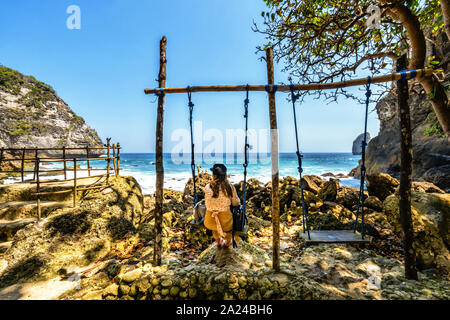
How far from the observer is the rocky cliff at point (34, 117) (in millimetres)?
41719

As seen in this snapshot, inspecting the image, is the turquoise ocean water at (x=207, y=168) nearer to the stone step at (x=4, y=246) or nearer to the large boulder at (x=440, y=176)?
the stone step at (x=4, y=246)

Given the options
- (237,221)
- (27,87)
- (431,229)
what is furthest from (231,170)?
(27,87)

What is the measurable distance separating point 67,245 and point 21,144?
55.5 m

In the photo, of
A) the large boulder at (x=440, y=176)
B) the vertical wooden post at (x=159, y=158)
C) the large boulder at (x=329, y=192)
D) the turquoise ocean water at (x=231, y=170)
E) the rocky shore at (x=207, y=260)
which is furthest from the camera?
the turquoise ocean water at (x=231, y=170)

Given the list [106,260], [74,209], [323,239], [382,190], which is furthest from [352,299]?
[382,190]

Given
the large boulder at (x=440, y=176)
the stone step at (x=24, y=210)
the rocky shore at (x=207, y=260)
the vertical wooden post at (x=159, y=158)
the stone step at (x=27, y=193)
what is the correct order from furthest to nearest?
1. the large boulder at (x=440, y=176)
2. the stone step at (x=27, y=193)
3. the stone step at (x=24, y=210)
4. the vertical wooden post at (x=159, y=158)
5. the rocky shore at (x=207, y=260)

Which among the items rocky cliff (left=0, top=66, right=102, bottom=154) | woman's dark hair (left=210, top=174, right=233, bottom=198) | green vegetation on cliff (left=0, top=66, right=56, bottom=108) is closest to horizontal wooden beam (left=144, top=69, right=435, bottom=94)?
woman's dark hair (left=210, top=174, right=233, bottom=198)

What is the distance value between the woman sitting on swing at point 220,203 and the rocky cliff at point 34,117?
56322 mm

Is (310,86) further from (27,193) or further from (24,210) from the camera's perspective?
(27,193)

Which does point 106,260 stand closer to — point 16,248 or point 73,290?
point 73,290

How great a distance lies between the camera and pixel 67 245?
15.5 ft

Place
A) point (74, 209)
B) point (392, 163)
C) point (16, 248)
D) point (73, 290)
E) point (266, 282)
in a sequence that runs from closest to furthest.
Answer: point (266, 282) → point (73, 290) → point (16, 248) → point (74, 209) → point (392, 163)

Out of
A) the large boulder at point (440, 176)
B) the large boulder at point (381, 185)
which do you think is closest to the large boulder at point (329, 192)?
the large boulder at point (381, 185)

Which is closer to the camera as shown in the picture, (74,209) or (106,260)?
(106,260)
